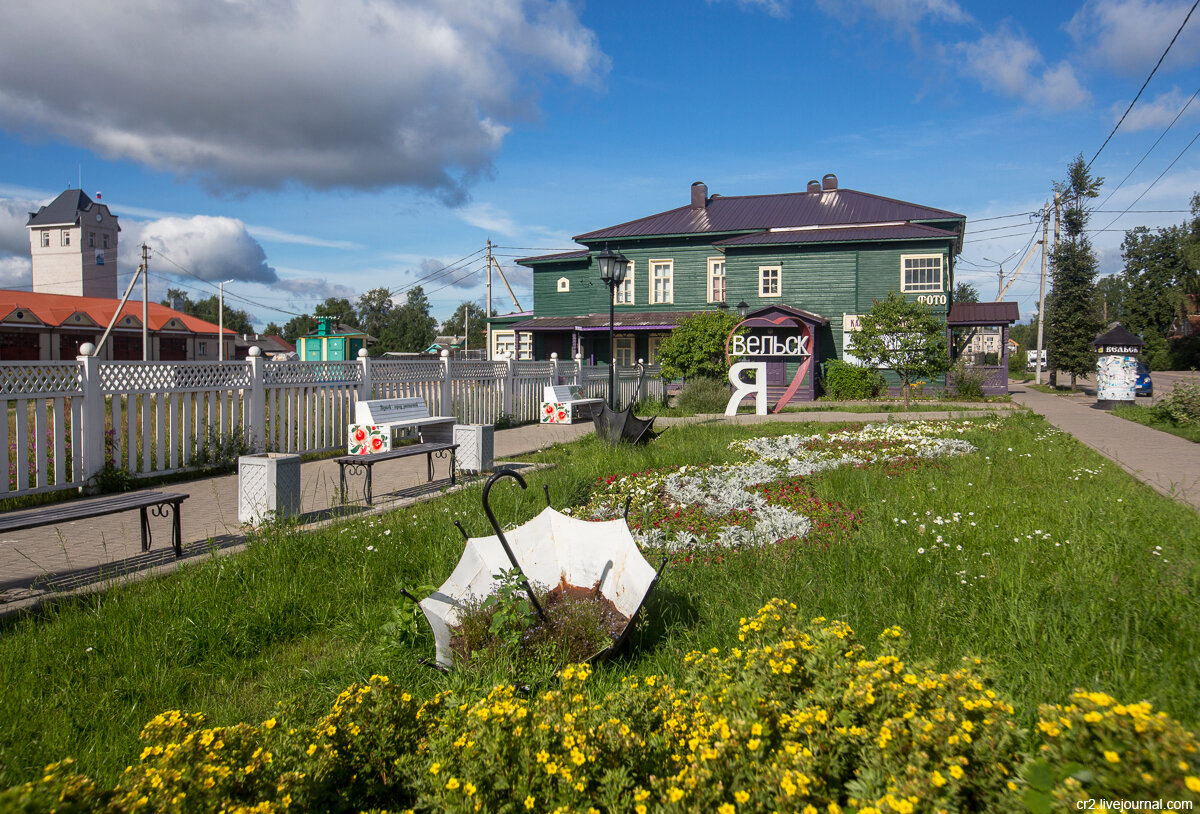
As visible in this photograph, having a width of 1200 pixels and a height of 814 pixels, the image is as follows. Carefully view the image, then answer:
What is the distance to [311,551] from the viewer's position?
17.1 ft

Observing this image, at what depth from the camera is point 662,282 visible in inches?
1294

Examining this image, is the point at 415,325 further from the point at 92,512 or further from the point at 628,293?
the point at 92,512

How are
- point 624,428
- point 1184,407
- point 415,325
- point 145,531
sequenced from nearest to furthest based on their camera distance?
point 145,531 < point 624,428 < point 1184,407 < point 415,325

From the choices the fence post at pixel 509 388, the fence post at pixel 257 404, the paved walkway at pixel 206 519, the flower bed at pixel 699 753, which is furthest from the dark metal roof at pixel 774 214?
the flower bed at pixel 699 753

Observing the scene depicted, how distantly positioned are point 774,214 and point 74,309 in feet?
143

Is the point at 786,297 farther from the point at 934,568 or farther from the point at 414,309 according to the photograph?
the point at 414,309

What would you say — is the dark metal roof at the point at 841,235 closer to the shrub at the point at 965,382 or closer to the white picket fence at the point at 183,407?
the shrub at the point at 965,382

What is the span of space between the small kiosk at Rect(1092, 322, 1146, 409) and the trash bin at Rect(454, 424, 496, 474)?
781 inches

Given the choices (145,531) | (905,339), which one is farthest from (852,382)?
(145,531)

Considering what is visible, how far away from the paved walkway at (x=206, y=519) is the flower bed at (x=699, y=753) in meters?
3.29

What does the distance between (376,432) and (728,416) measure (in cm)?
1005

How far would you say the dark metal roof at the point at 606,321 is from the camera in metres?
31.1

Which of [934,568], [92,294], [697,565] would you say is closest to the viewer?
[934,568]

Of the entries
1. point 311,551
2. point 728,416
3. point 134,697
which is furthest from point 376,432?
point 728,416
